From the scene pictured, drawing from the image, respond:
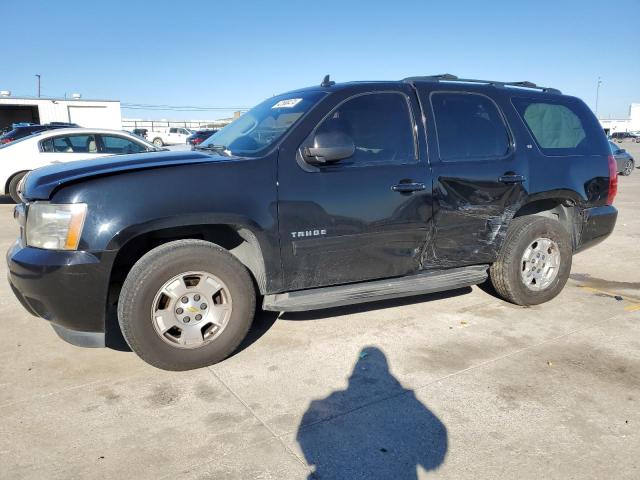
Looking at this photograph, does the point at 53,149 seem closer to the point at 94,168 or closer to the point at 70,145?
the point at 70,145

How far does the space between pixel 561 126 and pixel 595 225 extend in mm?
1037

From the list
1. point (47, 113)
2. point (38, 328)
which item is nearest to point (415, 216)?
point (38, 328)

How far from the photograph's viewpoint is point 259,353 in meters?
3.71

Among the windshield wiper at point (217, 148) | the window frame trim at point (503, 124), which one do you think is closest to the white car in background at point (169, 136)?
the windshield wiper at point (217, 148)

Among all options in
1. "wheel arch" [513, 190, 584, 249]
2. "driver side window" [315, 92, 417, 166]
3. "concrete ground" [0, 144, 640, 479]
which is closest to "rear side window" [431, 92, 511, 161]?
"driver side window" [315, 92, 417, 166]

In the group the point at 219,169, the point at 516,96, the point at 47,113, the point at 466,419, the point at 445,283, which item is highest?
the point at 47,113

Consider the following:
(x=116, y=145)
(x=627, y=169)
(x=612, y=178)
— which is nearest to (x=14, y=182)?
(x=116, y=145)

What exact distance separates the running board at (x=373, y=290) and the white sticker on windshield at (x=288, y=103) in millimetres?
1457

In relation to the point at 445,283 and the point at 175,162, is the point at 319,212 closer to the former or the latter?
the point at 175,162

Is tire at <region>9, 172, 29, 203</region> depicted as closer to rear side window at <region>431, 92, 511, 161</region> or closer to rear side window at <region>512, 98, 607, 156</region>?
rear side window at <region>431, 92, 511, 161</region>

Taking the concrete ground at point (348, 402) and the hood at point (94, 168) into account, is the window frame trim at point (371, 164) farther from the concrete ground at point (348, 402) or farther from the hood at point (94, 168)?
the concrete ground at point (348, 402)

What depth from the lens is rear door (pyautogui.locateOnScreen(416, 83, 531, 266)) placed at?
4062mm

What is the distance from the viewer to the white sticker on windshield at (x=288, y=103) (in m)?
3.97

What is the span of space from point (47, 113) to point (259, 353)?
3463 centimetres
